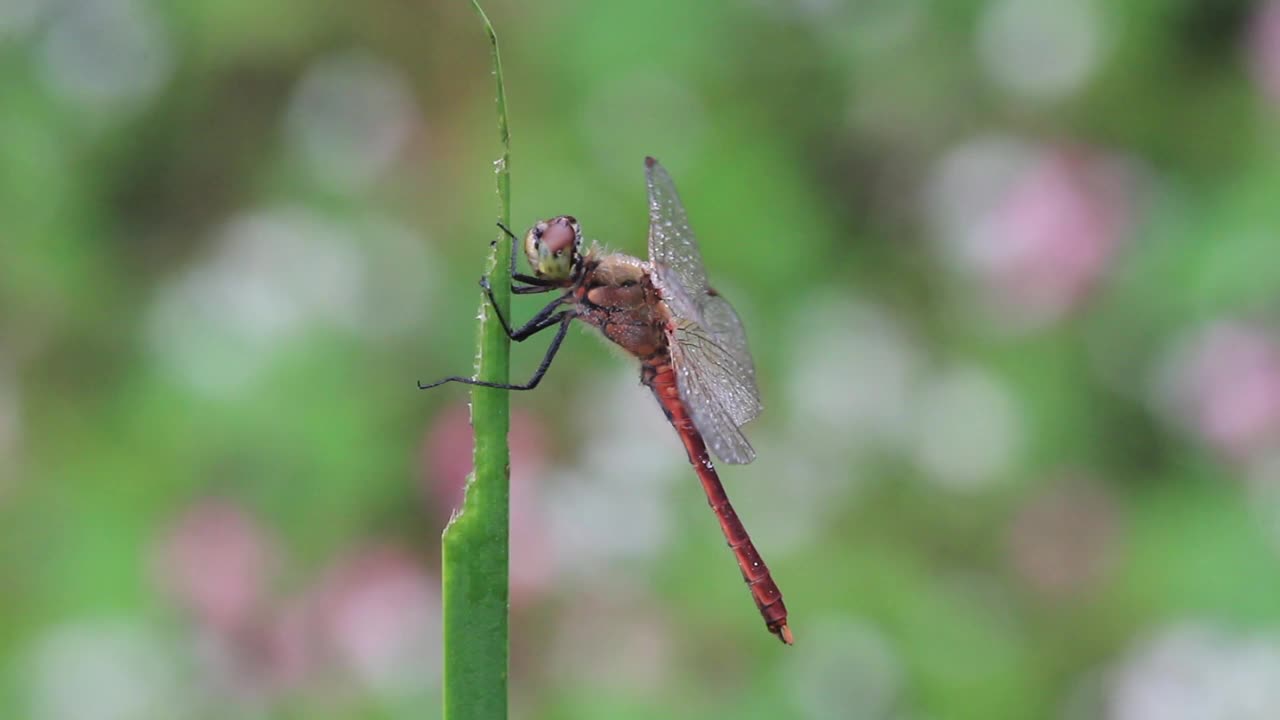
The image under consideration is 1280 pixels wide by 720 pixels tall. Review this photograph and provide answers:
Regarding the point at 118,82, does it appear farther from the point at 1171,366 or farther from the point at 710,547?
the point at 1171,366

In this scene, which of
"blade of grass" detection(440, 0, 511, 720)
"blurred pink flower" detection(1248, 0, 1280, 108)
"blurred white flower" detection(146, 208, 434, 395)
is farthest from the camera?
"blurred pink flower" detection(1248, 0, 1280, 108)

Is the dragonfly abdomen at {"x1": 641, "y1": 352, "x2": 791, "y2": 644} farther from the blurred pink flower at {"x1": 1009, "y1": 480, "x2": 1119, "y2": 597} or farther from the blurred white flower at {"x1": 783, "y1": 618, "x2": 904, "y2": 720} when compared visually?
the blurred pink flower at {"x1": 1009, "y1": 480, "x2": 1119, "y2": 597}

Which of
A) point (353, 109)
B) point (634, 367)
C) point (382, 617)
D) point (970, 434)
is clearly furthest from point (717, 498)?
point (353, 109)

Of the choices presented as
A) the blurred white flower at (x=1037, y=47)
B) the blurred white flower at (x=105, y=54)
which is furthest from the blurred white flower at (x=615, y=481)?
the blurred white flower at (x=105, y=54)

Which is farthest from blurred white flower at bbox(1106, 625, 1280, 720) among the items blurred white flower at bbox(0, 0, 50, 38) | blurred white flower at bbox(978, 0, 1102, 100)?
blurred white flower at bbox(0, 0, 50, 38)

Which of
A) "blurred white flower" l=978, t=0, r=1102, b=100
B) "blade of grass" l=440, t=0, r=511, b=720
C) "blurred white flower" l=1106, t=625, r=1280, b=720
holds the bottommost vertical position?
"blade of grass" l=440, t=0, r=511, b=720

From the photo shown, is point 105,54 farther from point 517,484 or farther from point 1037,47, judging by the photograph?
point 1037,47

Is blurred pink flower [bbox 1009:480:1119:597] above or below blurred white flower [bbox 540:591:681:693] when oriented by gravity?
above
